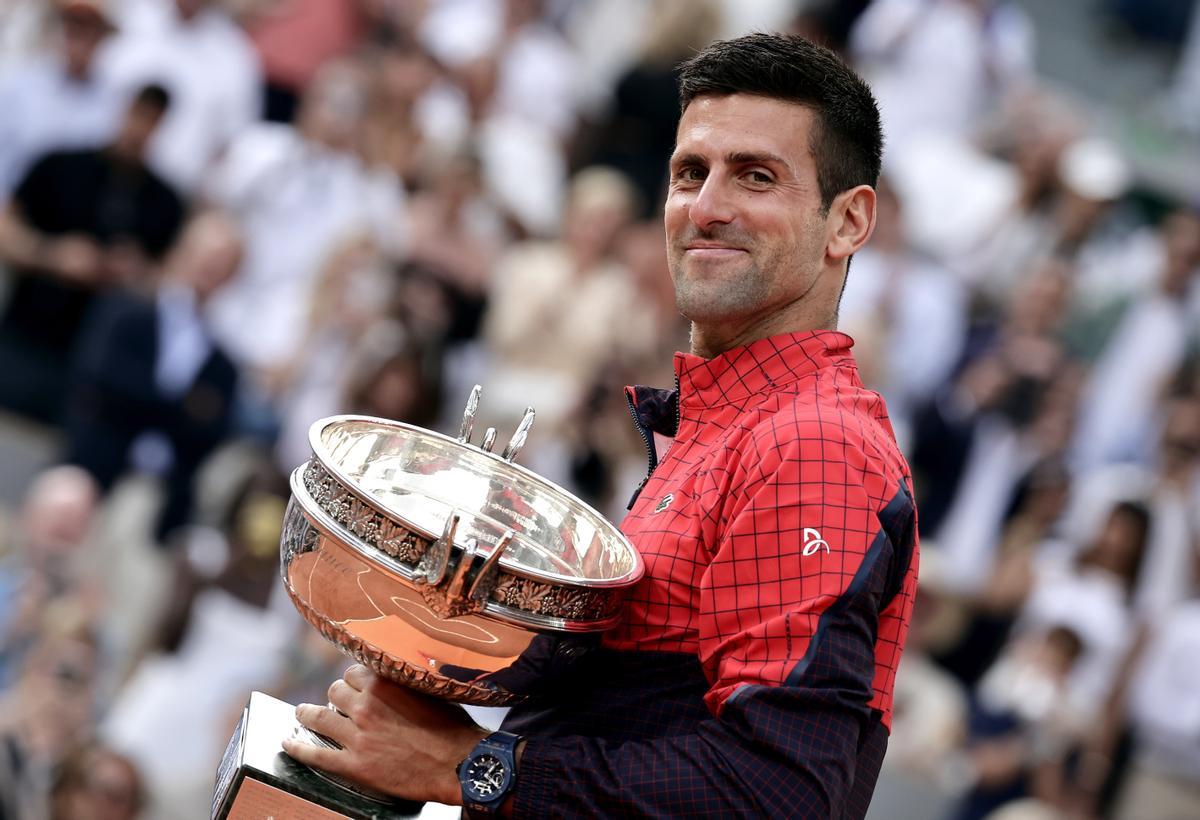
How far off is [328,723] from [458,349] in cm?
551

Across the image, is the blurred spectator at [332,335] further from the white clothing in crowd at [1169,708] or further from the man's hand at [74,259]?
the white clothing in crowd at [1169,708]

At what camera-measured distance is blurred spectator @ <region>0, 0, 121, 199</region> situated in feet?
24.4

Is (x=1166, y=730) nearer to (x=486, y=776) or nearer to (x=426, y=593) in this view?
(x=486, y=776)

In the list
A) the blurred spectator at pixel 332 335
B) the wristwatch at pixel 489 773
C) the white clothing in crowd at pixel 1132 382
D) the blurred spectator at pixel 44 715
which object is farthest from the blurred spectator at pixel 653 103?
the wristwatch at pixel 489 773

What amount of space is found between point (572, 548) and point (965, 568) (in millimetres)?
5373

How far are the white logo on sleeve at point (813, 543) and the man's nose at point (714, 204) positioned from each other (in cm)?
47

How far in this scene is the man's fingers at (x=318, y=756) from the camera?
2031 mm

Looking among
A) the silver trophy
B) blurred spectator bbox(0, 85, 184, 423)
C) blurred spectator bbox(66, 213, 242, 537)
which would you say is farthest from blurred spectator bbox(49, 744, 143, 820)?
the silver trophy

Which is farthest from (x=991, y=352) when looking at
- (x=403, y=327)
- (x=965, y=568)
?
(x=403, y=327)

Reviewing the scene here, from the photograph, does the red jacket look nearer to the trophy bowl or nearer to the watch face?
the trophy bowl

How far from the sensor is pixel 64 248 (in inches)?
281

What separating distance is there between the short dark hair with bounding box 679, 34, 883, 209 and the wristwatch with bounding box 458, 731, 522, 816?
77cm

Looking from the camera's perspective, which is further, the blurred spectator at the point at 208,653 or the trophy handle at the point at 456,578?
the blurred spectator at the point at 208,653

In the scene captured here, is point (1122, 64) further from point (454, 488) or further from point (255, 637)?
point (454, 488)
